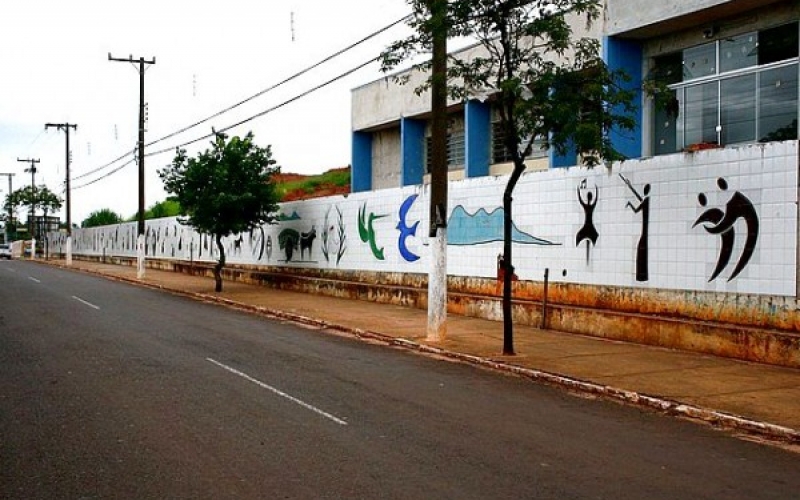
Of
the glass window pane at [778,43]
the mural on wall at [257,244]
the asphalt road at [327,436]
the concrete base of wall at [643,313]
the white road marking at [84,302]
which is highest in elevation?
the glass window pane at [778,43]

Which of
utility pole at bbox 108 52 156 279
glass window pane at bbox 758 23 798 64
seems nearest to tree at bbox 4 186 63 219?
utility pole at bbox 108 52 156 279

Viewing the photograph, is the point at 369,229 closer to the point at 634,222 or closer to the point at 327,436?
the point at 634,222

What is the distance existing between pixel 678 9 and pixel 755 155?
7610 millimetres

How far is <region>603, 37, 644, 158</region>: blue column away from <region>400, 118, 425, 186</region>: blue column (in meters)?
10.8

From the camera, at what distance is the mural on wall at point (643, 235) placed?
50.1 ft

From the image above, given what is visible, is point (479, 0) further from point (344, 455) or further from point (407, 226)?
point (407, 226)

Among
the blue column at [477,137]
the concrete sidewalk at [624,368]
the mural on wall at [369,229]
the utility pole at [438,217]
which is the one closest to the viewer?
the concrete sidewalk at [624,368]

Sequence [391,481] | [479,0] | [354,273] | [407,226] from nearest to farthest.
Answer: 1. [391,481]
2. [479,0]
3. [407,226]
4. [354,273]

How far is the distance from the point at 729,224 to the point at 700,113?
758 cm

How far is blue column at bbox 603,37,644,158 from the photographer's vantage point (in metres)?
20.9

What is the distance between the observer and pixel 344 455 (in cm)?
679

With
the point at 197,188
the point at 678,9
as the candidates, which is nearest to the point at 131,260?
the point at 197,188

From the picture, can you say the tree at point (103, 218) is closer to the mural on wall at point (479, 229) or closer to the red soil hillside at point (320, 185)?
the red soil hillside at point (320, 185)

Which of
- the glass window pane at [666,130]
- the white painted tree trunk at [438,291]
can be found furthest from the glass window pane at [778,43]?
the white painted tree trunk at [438,291]
